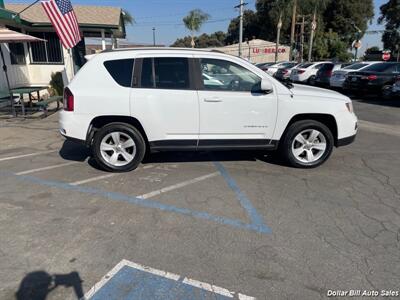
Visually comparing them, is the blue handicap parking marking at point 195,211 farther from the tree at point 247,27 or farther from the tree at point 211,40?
the tree at point 211,40

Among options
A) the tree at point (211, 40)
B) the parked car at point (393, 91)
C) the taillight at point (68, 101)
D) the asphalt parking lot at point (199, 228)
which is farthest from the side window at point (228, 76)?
the tree at point (211, 40)

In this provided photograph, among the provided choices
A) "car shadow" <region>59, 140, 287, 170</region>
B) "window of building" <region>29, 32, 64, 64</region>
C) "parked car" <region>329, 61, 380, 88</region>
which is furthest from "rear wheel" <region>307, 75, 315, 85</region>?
"car shadow" <region>59, 140, 287, 170</region>

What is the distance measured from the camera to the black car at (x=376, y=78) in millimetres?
13836

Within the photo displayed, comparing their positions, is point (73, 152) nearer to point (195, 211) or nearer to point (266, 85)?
point (195, 211)

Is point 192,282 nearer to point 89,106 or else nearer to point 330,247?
point 330,247

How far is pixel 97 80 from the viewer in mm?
4926

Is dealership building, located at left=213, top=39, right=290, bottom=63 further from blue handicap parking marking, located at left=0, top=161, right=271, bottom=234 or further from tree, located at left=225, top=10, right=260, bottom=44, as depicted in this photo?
blue handicap parking marking, located at left=0, top=161, right=271, bottom=234

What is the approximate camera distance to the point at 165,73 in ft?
16.3

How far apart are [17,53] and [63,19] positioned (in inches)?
269

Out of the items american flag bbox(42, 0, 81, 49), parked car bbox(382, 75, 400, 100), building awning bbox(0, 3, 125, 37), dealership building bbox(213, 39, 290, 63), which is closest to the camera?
american flag bbox(42, 0, 81, 49)

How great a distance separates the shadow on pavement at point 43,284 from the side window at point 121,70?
2.95m

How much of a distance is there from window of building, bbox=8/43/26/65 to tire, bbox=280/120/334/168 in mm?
12712

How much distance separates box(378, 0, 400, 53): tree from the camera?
47406mm

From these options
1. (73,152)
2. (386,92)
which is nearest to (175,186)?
(73,152)
